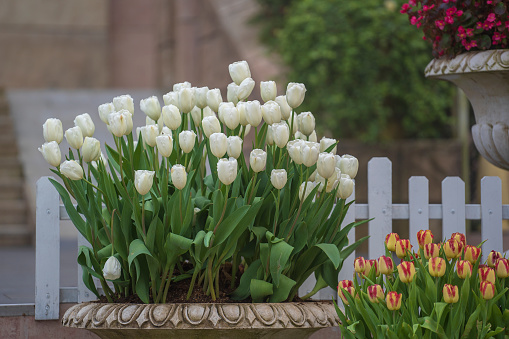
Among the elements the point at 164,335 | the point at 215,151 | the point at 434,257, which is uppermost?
the point at 215,151

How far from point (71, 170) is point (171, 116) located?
0.33 meters

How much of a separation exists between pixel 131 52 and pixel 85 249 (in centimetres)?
836

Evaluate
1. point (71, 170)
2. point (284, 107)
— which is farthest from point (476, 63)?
point (71, 170)

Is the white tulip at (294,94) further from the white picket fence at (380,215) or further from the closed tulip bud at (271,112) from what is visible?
the white picket fence at (380,215)

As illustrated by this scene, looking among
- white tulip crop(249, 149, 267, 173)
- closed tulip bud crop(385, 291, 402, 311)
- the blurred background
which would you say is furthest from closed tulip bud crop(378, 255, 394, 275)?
the blurred background

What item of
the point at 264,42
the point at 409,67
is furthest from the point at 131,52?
the point at 409,67

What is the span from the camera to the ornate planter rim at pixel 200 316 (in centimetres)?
216

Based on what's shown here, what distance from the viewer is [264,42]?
25.1ft

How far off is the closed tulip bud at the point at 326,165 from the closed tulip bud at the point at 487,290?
1.86 ft

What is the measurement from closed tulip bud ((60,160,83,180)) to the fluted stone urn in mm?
1496

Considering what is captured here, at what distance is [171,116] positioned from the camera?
227cm

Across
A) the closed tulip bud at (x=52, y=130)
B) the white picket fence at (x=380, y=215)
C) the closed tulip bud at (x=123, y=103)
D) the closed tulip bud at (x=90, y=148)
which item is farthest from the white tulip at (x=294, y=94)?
the white picket fence at (x=380, y=215)

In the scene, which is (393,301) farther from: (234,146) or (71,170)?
(71,170)

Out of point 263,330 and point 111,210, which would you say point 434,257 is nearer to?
point 263,330
